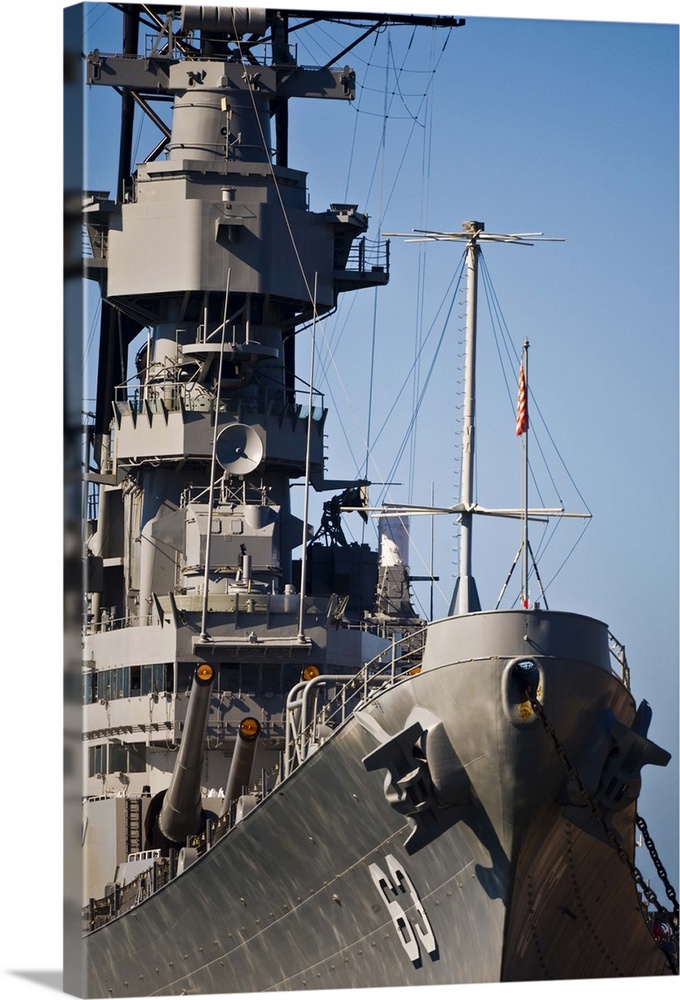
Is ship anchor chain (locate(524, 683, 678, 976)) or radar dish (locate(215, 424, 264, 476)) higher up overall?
radar dish (locate(215, 424, 264, 476))

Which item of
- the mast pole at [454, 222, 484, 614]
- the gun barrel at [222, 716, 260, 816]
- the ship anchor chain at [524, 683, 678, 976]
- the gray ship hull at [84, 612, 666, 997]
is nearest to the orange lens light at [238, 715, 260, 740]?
the gun barrel at [222, 716, 260, 816]

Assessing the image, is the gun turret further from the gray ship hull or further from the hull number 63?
the hull number 63

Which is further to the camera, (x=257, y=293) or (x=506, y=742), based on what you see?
(x=257, y=293)

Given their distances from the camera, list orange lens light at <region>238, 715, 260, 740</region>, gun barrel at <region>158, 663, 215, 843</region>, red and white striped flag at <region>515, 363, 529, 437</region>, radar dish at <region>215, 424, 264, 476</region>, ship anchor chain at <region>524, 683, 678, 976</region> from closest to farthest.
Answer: ship anchor chain at <region>524, 683, 678, 976</region>
red and white striped flag at <region>515, 363, 529, 437</region>
gun barrel at <region>158, 663, 215, 843</region>
orange lens light at <region>238, 715, 260, 740</region>
radar dish at <region>215, 424, 264, 476</region>

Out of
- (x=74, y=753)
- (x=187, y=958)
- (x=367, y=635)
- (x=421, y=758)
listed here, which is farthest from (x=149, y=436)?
(x=74, y=753)

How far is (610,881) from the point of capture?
14969 millimetres

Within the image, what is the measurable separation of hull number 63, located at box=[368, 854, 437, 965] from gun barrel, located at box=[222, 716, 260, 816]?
253 cm

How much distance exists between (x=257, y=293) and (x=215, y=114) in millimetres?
2063

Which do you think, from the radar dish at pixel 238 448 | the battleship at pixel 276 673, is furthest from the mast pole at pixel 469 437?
the radar dish at pixel 238 448

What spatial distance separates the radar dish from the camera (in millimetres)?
19844

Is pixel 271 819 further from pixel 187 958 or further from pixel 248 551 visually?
pixel 248 551

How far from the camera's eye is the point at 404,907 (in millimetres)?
14594

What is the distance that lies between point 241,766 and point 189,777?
49 cm

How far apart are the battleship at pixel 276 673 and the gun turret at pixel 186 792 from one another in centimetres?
3
